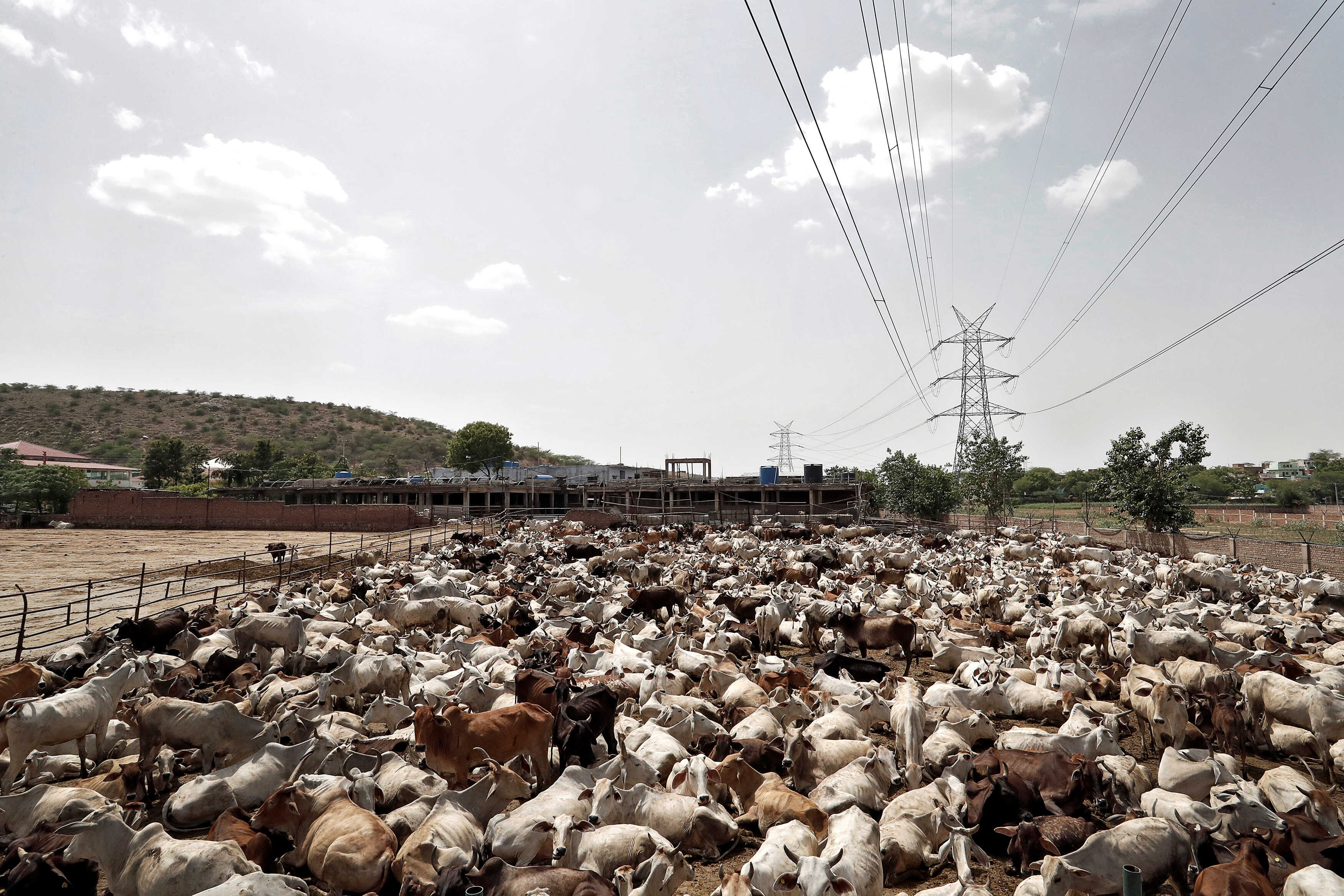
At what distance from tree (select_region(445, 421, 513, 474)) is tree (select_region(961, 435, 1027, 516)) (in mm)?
65393

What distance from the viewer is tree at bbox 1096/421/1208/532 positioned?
28406 millimetres

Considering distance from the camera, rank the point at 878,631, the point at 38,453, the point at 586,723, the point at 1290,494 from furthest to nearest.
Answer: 1. the point at 38,453
2. the point at 1290,494
3. the point at 878,631
4. the point at 586,723

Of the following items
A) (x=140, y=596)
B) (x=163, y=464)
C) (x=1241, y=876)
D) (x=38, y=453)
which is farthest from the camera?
(x=38, y=453)

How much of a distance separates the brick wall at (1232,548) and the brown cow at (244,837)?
2493cm

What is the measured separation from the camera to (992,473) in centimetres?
4275

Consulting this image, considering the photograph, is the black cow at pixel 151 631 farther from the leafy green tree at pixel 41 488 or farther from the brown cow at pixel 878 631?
the leafy green tree at pixel 41 488

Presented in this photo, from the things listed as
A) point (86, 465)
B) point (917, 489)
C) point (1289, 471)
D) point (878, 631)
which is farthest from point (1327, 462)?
point (86, 465)

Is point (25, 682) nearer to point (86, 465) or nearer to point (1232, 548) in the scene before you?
point (1232, 548)

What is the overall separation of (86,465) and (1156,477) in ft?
346

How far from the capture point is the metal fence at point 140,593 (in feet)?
44.2

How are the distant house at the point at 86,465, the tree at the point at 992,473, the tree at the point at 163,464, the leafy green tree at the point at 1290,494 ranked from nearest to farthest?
the tree at the point at 992,473 < the leafy green tree at the point at 1290,494 < the distant house at the point at 86,465 < the tree at the point at 163,464

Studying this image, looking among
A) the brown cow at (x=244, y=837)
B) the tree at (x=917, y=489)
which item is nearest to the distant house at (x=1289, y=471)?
the tree at (x=917, y=489)

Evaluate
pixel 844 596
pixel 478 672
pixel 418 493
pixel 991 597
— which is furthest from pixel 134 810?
pixel 418 493

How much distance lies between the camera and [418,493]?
64.5 meters
